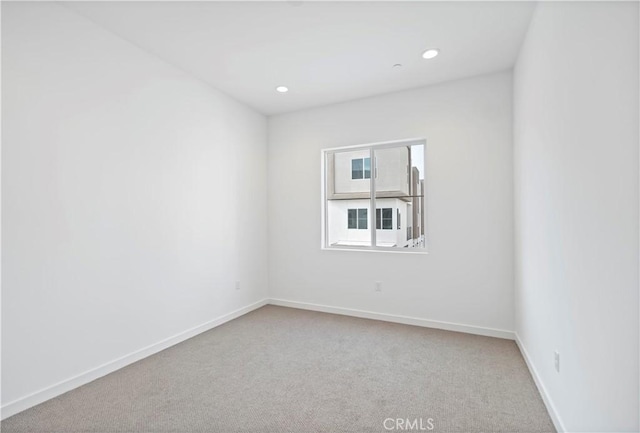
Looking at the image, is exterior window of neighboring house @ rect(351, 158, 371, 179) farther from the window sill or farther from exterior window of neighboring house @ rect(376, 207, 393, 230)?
the window sill

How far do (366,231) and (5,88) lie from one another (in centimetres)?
343

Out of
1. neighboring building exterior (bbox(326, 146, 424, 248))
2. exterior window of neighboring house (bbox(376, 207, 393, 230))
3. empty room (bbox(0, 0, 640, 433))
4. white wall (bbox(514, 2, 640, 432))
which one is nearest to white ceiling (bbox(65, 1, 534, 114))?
empty room (bbox(0, 0, 640, 433))

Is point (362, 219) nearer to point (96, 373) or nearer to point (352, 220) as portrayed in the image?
point (352, 220)

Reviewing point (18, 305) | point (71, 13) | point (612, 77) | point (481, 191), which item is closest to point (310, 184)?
point (481, 191)

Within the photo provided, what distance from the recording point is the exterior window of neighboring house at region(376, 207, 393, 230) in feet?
12.7

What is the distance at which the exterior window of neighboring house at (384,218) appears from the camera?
12.7ft

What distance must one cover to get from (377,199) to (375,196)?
5 cm

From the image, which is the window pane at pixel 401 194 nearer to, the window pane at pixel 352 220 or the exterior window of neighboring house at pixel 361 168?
the exterior window of neighboring house at pixel 361 168

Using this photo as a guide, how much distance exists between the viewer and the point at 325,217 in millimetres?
4242

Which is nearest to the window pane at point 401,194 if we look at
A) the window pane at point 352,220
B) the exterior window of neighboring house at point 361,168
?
the exterior window of neighboring house at point 361,168

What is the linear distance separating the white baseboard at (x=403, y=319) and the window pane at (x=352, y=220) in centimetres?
106

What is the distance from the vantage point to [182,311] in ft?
10.4

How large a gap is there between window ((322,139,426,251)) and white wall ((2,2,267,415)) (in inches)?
57.6

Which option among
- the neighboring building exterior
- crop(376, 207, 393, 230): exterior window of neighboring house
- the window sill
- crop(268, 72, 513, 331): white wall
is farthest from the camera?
crop(376, 207, 393, 230): exterior window of neighboring house
